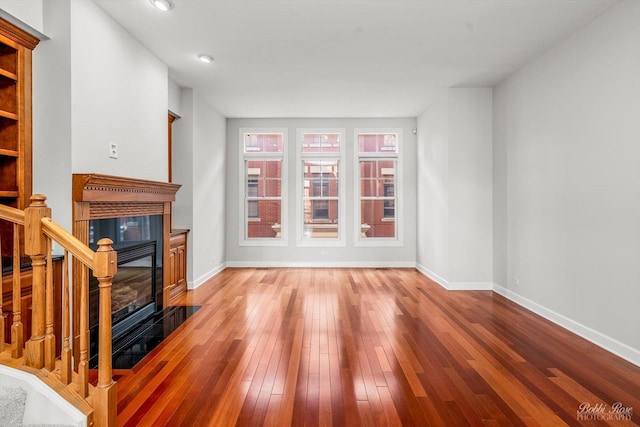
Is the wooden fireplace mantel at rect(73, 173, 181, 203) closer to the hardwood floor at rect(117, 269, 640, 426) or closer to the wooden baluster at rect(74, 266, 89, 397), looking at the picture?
the wooden baluster at rect(74, 266, 89, 397)

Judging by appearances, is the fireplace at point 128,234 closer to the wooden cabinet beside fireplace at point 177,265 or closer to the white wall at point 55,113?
the white wall at point 55,113

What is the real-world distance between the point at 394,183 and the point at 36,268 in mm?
5975

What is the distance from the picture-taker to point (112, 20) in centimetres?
314

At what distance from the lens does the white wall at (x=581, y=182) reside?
2838mm

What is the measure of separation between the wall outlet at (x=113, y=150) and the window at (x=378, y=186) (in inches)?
180

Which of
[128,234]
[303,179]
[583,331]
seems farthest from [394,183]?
[128,234]

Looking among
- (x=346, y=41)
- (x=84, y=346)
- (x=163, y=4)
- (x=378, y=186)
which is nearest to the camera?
(x=84, y=346)

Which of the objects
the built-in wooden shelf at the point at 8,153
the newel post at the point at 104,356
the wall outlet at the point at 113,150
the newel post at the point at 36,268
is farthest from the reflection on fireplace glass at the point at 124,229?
the newel post at the point at 104,356

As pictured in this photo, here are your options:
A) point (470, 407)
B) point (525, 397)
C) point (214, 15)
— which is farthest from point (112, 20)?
point (525, 397)

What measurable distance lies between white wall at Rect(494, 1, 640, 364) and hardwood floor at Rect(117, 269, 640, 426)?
0.36 m

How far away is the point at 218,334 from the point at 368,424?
72.5 inches

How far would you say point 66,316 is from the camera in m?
1.83

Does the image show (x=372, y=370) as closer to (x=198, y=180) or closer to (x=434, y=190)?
(x=434, y=190)

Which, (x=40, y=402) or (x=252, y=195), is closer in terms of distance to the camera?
(x=40, y=402)
